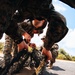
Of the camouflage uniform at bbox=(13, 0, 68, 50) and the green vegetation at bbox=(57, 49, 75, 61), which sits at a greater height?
the camouflage uniform at bbox=(13, 0, 68, 50)

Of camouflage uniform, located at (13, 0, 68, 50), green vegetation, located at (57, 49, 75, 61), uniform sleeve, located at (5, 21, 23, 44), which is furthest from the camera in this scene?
green vegetation, located at (57, 49, 75, 61)

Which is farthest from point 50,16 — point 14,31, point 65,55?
point 65,55

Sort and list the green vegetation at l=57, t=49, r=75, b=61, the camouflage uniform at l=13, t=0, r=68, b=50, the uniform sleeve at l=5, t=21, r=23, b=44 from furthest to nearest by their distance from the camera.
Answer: the green vegetation at l=57, t=49, r=75, b=61
the uniform sleeve at l=5, t=21, r=23, b=44
the camouflage uniform at l=13, t=0, r=68, b=50

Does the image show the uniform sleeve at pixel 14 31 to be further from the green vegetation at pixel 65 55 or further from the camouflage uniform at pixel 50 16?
the green vegetation at pixel 65 55

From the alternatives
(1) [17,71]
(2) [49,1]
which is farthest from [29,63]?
(2) [49,1]

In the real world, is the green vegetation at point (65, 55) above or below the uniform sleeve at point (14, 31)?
below

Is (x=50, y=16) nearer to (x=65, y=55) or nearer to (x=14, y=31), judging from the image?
(x=14, y=31)

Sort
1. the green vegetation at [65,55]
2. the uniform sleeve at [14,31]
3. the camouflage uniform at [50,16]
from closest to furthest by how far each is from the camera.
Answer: the camouflage uniform at [50,16]
the uniform sleeve at [14,31]
the green vegetation at [65,55]

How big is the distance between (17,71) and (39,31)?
758 mm

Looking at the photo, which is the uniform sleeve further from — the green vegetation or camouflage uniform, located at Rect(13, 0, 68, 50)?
the green vegetation

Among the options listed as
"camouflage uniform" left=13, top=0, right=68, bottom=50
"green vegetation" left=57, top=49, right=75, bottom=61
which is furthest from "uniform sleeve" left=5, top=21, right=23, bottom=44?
"green vegetation" left=57, top=49, right=75, bottom=61

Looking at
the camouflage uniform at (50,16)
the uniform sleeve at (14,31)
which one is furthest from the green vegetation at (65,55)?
Answer: the uniform sleeve at (14,31)

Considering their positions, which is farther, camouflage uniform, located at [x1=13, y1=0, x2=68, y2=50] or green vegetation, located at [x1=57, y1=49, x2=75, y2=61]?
green vegetation, located at [x1=57, y1=49, x2=75, y2=61]

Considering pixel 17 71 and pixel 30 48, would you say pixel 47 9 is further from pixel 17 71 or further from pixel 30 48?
pixel 17 71
